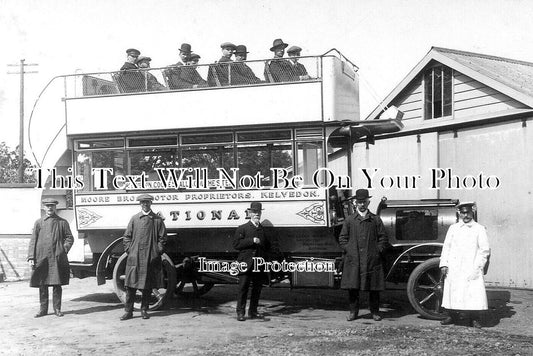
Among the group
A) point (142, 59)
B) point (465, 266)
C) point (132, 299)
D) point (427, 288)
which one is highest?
point (142, 59)

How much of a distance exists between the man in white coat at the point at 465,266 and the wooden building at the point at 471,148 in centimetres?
353

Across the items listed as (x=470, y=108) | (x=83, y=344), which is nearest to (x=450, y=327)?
(x=83, y=344)

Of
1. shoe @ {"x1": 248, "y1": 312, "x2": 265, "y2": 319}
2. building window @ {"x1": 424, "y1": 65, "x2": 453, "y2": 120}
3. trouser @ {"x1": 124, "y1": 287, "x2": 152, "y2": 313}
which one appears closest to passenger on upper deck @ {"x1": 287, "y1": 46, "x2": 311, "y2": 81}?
shoe @ {"x1": 248, "y1": 312, "x2": 265, "y2": 319}

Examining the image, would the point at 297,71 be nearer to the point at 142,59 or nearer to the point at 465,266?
the point at 142,59

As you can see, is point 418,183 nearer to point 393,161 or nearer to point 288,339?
point 393,161

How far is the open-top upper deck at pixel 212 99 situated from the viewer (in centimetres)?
880

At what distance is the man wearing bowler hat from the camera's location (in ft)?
27.3

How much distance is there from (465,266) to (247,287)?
2.92m

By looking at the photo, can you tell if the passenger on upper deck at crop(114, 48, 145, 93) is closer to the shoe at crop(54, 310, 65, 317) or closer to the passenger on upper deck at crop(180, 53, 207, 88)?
the passenger on upper deck at crop(180, 53, 207, 88)

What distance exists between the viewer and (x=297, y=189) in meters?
8.75

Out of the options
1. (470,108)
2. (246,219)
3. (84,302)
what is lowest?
(84,302)

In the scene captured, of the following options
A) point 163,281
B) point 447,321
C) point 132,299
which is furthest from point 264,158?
point 447,321

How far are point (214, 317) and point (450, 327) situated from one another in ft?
10.5

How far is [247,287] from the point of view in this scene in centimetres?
841
